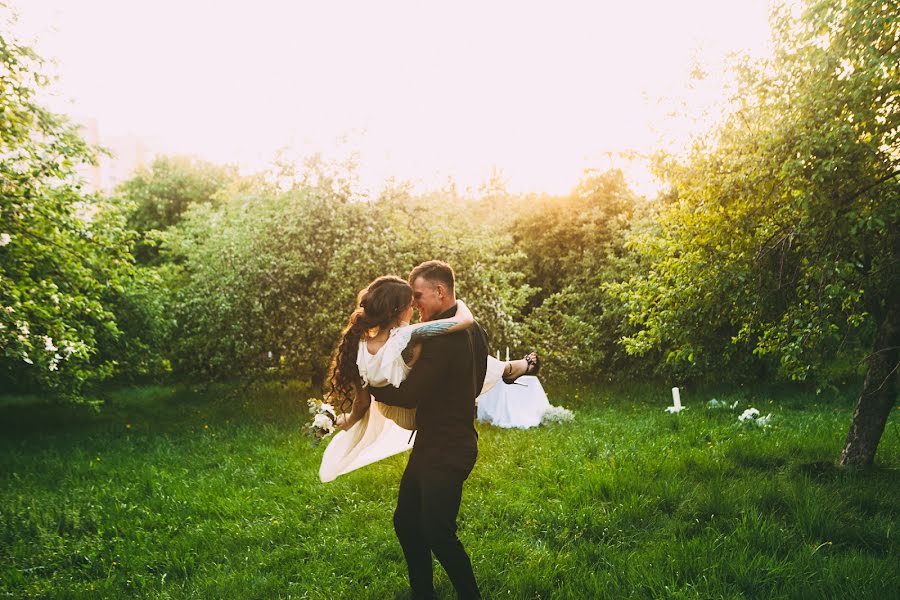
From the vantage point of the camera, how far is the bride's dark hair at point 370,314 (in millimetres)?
4109

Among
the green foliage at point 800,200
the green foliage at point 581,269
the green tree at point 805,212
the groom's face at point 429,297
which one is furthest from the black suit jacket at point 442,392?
the green foliage at point 581,269

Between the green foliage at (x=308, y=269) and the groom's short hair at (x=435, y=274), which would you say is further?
the green foliage at (x=308, y=269)

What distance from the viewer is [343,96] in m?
15.1

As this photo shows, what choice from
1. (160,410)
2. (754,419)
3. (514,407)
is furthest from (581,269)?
(160,410)

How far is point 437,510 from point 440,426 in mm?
513

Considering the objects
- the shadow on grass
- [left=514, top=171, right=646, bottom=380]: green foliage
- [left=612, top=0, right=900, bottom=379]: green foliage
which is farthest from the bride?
[left=514, top=171, right=646, bottom=380]: green foliage

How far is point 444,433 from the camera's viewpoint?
3.93 metres

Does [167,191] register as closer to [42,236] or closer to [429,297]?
[42,236]

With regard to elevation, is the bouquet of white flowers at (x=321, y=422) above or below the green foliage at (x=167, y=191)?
below

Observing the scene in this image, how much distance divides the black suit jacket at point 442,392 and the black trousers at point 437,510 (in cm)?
11

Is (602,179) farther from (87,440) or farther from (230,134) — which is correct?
(87,440)

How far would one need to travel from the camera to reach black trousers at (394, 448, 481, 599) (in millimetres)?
3822

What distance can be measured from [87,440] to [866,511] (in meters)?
12.7

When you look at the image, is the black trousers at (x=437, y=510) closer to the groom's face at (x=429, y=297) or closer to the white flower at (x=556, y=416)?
the groom's face at (x=429, y=297)
